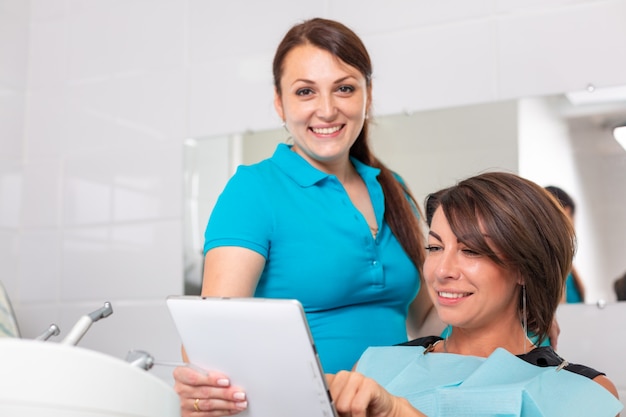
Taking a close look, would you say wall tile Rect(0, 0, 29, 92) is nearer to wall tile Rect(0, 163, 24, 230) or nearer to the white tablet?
wall tile Rect(0, 163, 24, 230)

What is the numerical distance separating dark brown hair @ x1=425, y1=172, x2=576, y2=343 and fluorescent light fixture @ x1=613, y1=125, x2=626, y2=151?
1.75 ft

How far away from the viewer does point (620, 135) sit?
1.84m

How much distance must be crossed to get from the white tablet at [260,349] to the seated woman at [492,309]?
26 centimetres

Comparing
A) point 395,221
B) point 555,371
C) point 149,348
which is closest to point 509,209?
point 555,371

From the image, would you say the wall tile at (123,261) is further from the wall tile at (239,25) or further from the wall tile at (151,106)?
the wall tile at (239,25)

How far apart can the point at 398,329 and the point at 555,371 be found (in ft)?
1.42

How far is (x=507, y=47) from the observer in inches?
78.3

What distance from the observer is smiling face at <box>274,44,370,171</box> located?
1.58 meters

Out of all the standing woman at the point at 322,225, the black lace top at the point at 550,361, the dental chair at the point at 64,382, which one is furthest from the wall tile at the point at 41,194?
the dental chair at the point at 64,382

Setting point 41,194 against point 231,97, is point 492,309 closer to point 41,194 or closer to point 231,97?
point 231,97

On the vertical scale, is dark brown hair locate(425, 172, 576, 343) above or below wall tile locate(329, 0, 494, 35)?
below

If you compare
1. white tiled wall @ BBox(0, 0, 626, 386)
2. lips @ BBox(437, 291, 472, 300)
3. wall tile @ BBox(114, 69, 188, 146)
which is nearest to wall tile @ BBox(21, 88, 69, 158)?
white tiled wall @ BBox(0, 0, 626, 386)

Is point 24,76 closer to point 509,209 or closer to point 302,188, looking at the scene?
point 302,188

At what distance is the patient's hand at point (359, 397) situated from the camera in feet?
3.41
